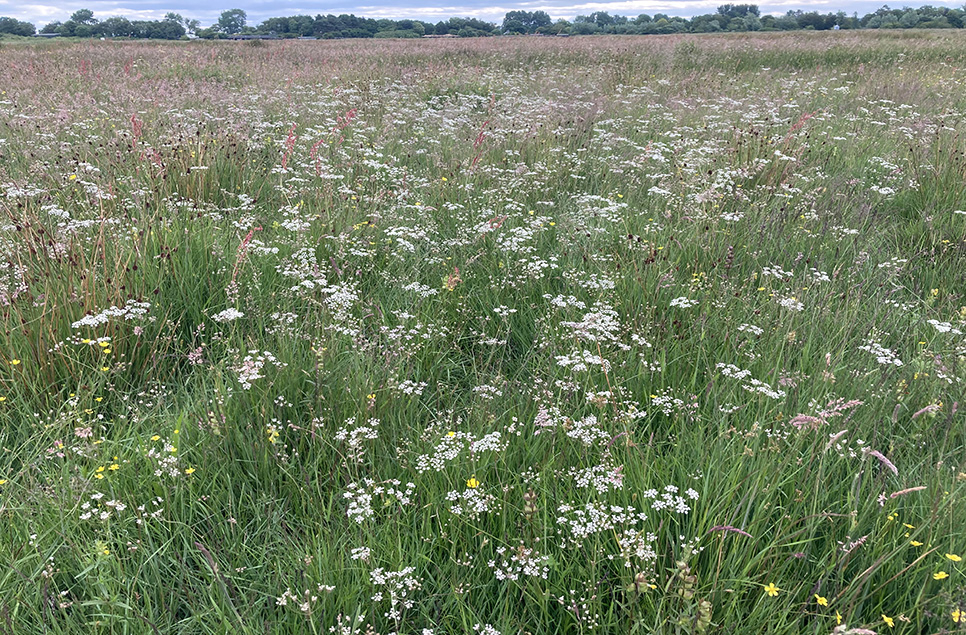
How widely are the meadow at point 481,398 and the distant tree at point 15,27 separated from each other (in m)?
65.7

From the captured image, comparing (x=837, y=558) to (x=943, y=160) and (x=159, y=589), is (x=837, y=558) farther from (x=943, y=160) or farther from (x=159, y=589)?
(x=943, y=160)

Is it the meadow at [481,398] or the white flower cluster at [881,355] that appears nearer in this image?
the meadow at [481,398]

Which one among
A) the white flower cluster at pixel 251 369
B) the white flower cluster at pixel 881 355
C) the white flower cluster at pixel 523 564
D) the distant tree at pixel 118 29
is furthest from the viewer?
the distant tree at pixel 118 29

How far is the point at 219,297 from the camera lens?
3400 mm

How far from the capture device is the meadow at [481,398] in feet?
5.62

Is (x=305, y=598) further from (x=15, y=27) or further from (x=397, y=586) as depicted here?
(x=15, y=27)

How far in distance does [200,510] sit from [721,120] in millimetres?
7796

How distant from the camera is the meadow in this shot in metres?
1.71

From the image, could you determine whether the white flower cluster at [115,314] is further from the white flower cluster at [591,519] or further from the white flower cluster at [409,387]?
the white flower cluster at [591,519]

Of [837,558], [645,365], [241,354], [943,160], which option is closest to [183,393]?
[241,354]

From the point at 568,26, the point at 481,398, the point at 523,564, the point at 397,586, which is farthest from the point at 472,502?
the point at 568,26

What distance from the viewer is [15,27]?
54.0m

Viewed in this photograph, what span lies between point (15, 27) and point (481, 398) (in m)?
73.9

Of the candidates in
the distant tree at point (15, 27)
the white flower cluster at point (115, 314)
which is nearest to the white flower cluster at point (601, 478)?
the white flower cluster at point (115, 314)
